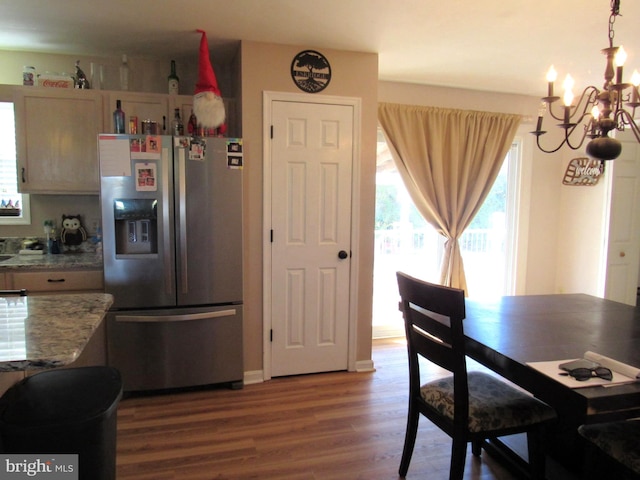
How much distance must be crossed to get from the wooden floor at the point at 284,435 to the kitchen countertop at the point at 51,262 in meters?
0.95

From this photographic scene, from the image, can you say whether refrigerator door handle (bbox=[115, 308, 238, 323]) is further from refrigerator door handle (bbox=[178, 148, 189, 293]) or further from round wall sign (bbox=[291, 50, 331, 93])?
round wall sign (bbox=[291, 50, 331, 93])

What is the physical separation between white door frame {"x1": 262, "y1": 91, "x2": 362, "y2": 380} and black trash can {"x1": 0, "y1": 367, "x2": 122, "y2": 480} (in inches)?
64.2

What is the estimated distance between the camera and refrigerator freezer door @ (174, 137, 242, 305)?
279cm

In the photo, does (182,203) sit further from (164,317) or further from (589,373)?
(589,373)

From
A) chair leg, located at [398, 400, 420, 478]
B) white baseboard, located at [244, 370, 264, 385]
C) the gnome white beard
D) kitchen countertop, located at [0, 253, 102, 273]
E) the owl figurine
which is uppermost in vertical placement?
the gnome white beard

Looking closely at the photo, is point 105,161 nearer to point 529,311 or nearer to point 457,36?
point 457,36

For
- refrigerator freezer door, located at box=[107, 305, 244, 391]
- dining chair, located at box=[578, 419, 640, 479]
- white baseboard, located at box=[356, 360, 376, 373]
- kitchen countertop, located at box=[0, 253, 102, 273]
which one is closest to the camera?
dining chair, located at box=[578, 419, 640, 479]

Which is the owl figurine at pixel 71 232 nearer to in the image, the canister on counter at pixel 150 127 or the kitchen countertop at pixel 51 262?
the kitchen countertop at pixel 51 262

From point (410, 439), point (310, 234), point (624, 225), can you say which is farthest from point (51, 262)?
point (624, 225)

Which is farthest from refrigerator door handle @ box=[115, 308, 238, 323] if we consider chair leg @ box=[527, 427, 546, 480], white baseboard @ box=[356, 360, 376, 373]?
chair leg @ box=[527, 427, 546, 480]

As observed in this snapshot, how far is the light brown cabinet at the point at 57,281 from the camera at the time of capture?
8.93ft

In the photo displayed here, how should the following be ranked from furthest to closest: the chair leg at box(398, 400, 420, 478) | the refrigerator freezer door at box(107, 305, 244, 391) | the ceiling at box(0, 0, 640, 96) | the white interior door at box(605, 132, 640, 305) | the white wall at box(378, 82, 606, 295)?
the white wall at box(378, 82, 606, 295)
the white interior door at box(605, 132, 640, 305)
the refrigerator freezer door at box(107, 305, 244, 391)
the ceiling at box(0, 0, 640, 96)
the chair leg at box(398, 400, 420, 478)

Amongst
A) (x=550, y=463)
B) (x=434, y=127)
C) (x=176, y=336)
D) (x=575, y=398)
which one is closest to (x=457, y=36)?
(x=434, y=127)

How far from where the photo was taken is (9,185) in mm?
3250
